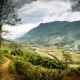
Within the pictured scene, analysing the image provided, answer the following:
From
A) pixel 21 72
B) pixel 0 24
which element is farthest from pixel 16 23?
pixel 21 72

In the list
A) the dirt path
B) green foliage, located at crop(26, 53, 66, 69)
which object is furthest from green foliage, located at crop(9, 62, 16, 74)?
green foliage, located at crop(26, 53, 66, 69)

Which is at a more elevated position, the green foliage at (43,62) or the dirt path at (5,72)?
the green foliage at (43,62)

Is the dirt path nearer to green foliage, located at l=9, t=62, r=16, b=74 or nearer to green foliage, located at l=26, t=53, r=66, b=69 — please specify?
green foliage, located at l=9, t=62, r=16, b=74

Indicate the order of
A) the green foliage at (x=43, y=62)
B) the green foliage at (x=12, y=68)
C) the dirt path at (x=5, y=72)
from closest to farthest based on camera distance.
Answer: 1. the dirt path at (x=5, y=72)
2. the green foliage at (x=12, y=68)
3. the green foliage at (x=43, y=62)

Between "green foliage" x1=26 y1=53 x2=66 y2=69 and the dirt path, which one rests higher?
"green foliage" x1=26 y1=53 x2=66 y2=69

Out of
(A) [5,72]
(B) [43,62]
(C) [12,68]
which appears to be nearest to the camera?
(A) [5,72]

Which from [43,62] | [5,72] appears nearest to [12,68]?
[5,72]

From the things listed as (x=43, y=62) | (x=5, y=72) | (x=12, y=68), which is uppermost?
(x=43, y=62)

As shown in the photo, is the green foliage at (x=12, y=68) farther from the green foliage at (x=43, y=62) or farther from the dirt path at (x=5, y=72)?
the green foliage at (x=43, y=62)

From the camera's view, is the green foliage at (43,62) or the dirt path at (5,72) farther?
the green foliage at (43,62)

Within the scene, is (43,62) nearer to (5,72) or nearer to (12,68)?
(12,68)

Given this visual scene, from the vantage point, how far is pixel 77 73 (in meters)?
28.5

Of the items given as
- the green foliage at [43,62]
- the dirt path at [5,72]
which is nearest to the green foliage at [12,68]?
the dirt path at [5,72]

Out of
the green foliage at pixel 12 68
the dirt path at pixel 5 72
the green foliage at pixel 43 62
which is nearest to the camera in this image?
the dirt path at pixel 5 72
